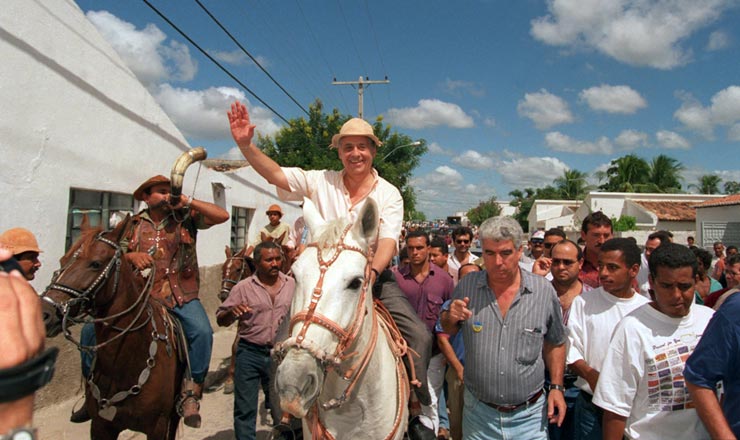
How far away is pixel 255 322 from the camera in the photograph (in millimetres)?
4703

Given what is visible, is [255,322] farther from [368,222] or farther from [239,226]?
[239,226]

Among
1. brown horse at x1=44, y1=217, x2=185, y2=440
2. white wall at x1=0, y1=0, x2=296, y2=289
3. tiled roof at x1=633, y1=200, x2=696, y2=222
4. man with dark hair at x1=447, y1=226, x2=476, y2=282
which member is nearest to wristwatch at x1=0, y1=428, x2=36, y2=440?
brown horse at x1=44, y1=217, x2=185, y2=440

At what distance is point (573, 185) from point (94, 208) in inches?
2415

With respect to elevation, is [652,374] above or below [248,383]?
above

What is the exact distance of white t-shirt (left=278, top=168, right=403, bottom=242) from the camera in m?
3.01

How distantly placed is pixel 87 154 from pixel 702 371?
673cm

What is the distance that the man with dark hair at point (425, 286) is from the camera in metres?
4.29

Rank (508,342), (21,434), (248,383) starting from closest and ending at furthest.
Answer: (21,434)
(508,342)
(248,383)

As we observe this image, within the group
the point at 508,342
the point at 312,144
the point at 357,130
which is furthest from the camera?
the point at 312,144

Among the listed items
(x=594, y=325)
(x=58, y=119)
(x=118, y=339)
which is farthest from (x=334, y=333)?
(x=58, y=119)

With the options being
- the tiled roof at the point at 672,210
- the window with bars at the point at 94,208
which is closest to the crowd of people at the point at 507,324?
the window with bars at the point at 94,208

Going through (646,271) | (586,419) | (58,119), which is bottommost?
(586,419)

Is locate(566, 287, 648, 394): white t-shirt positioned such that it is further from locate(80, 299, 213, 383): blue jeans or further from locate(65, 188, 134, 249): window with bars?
locate(65, 188, 134, 249): window with bars

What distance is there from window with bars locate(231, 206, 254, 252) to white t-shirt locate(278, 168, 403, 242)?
876 centimetres
